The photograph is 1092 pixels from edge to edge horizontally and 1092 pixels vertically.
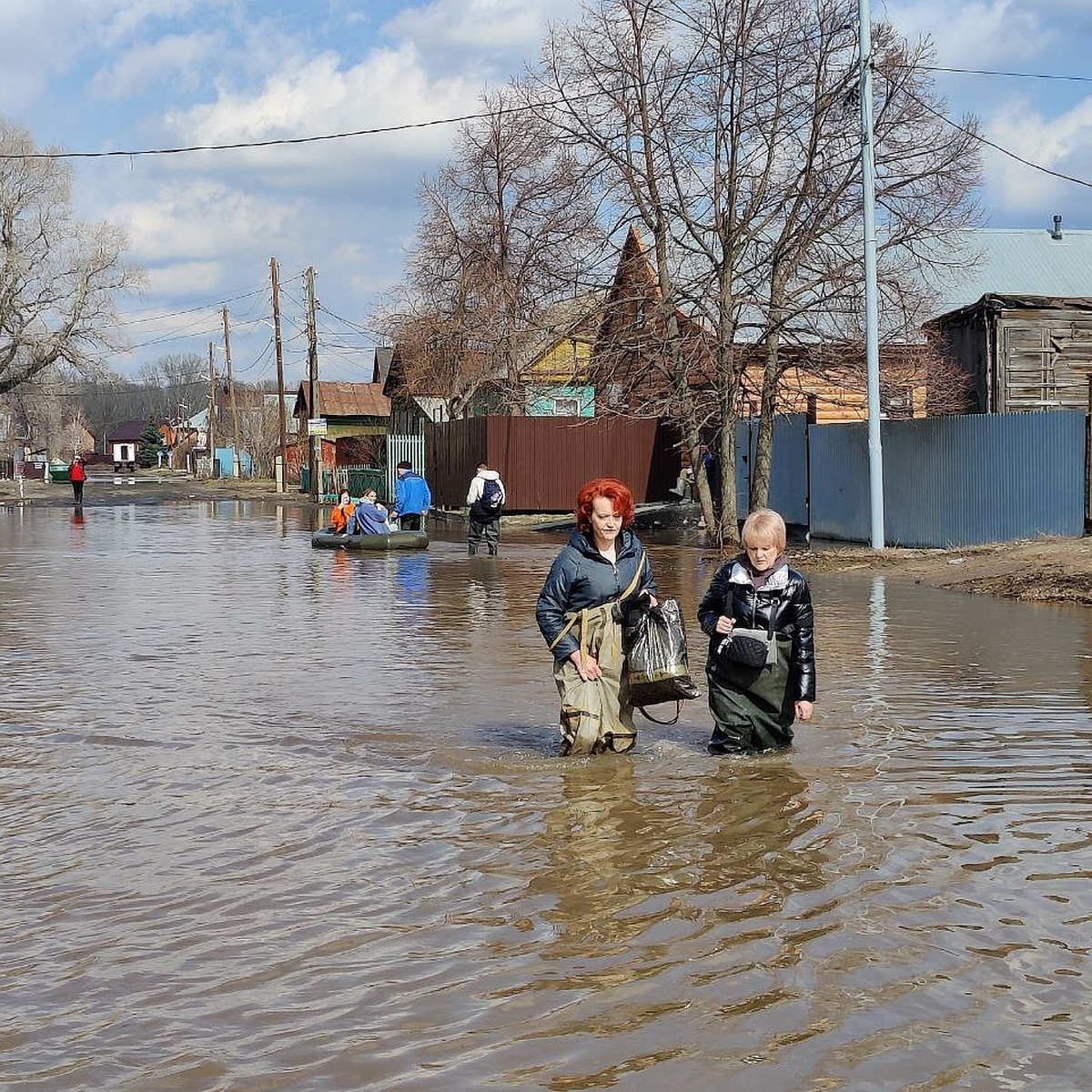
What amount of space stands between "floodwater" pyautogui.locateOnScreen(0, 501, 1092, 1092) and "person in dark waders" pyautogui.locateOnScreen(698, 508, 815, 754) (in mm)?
279

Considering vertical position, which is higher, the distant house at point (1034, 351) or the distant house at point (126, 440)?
the distant house at point (126, 440)

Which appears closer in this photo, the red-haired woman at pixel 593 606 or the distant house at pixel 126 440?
the red-haired woman at pixel 593 606

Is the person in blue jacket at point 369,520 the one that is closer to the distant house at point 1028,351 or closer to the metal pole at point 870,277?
the metal pole at point 870,277

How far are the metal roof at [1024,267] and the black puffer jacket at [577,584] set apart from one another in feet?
114

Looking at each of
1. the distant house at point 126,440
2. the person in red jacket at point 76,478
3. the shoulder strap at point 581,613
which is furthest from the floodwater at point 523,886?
the distant house at point 126,440

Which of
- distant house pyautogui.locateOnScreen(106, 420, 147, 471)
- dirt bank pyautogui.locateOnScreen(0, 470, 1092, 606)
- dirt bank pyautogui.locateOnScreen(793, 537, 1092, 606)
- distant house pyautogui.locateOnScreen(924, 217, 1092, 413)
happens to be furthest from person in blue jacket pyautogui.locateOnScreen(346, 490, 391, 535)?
distant house pyautogui.locateOnScreen(106, 420, 147, 471)

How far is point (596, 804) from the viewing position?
7.38 meters

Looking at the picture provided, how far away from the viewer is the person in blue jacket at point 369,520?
27156mm

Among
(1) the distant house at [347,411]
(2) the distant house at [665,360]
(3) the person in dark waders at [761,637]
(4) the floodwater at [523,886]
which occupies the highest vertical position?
(1) the distant house at [347,411]

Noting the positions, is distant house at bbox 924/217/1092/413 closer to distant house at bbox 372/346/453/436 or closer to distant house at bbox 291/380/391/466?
distant house at bbox 372/346/453/436

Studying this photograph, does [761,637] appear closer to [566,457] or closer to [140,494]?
[566,457]

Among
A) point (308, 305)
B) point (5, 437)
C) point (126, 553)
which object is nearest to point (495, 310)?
point (308, 305)

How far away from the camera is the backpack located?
Answer: 1016 inches

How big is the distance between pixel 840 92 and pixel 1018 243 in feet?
73.8
